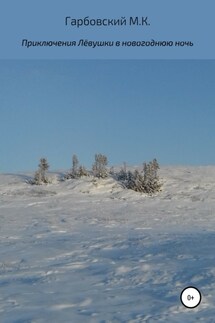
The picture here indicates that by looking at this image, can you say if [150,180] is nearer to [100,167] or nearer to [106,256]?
[100,167]

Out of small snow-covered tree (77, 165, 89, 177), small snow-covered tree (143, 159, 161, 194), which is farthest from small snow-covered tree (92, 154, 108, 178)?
small snow-covered tree (143, 159, 161, 194)

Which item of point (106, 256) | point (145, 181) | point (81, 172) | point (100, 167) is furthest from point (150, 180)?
point (106, 256)

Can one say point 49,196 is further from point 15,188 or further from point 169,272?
point 169,272

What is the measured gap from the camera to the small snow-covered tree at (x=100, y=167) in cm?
1470

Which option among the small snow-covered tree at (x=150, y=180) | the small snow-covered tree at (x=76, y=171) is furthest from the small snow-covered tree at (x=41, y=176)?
the small snow-covered tree at (x=150, y=180)

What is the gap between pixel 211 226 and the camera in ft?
28.9

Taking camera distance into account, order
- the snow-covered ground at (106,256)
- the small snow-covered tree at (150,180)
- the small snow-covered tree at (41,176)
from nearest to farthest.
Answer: the snow-covered ground at (106,256) < the small snow-covered tree at (150,180) < the small snow-covered tree at (41,176)

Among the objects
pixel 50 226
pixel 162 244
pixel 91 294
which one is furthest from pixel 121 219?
pixel 91 294

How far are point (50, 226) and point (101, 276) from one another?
12.2ft

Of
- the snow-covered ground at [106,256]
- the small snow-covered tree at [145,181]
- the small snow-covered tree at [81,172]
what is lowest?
the snow-covered ground at [106,256]

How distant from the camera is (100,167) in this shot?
14.9m

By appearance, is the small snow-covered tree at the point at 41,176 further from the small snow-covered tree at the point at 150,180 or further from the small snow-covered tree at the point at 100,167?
the small snow-covered tree at the point at 150,180

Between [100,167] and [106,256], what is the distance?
8337mm

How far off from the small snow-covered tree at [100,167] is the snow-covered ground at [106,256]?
5.54 ft
